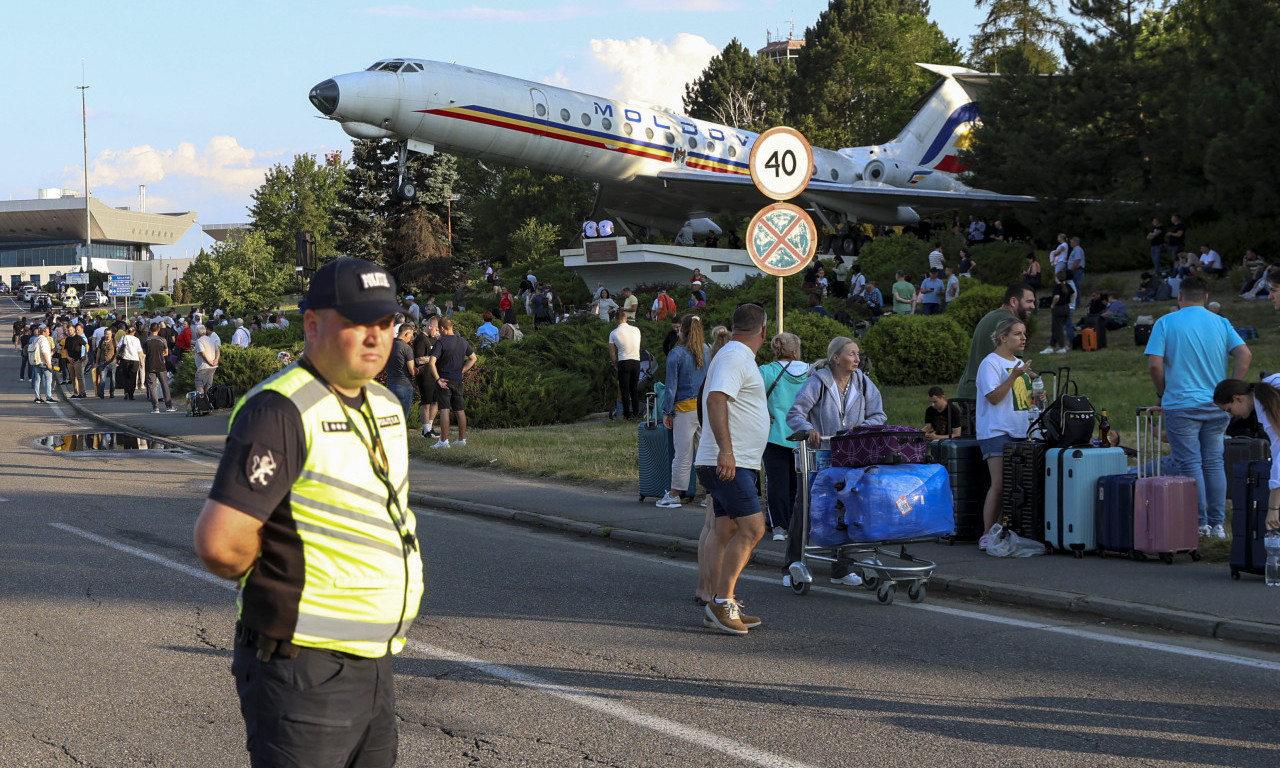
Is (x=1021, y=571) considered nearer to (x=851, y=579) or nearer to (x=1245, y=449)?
(x=851, y=579)

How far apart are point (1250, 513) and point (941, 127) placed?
1653 inches

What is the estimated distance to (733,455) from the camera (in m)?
7.40

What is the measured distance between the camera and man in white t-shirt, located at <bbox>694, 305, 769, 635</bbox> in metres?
7.39

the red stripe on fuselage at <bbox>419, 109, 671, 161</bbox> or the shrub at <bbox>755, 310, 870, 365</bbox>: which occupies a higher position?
the red stripe on fuselage at <bbox>419, 109, 671, 161</bbox>

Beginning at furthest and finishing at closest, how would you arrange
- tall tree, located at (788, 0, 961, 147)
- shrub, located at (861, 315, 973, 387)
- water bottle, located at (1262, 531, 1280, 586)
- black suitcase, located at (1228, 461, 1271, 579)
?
tall tree, located at (788, 0, 961, 147) < shrub, located at (861, 315, 973, 387) < black suitcase, located at (1228, 461, 1271, 579) < water bottle, located at (1262, 531, 1280, 586)

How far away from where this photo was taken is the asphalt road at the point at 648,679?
5234mm

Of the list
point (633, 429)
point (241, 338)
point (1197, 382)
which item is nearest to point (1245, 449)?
point (1197, 382)

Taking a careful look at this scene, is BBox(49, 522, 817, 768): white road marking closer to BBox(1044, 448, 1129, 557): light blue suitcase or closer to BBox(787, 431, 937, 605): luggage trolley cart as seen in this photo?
BBox(787, 431, 937, 605): luggage trolley cart

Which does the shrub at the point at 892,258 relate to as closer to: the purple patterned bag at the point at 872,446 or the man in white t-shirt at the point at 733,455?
the purple patterned bag at the point at 872,446

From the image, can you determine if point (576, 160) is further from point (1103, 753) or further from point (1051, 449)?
point (1103, 753)

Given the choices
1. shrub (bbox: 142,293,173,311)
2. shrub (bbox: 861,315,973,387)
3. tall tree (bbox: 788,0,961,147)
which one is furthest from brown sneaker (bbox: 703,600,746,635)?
shrub (bbox: 142,293,173,311)

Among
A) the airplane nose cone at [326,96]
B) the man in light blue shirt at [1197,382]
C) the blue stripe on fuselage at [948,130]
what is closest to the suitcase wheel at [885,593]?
the man in light blue shirt at [1197,382]

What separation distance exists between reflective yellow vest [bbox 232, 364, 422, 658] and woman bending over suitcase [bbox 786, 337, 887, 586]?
5.75 m

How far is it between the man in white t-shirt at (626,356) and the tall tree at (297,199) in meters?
89.7
